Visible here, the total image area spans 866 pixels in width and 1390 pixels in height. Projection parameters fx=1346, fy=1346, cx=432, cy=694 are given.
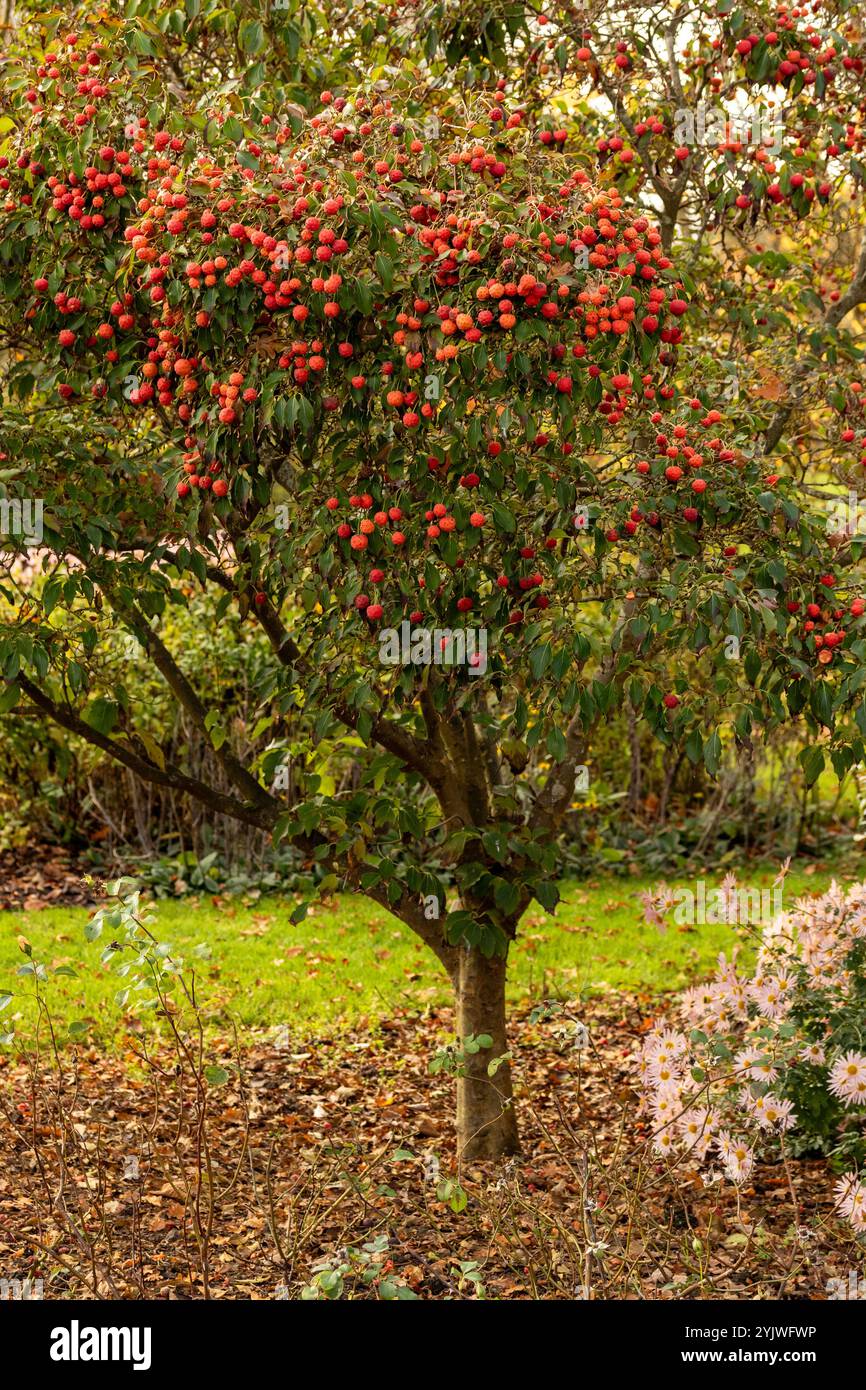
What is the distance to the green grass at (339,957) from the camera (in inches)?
251

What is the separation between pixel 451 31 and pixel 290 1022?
13.7ft

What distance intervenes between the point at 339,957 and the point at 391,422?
4.23 meters

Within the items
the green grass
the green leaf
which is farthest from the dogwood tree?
the green grass

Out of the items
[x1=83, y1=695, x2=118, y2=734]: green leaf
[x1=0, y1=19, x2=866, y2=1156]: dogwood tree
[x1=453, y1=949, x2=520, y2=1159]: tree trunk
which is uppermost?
[x1=0, y1=19, x2=866, y2=1156]: dogwood tree

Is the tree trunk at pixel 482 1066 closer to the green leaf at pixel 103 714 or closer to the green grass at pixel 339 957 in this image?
the green leaf at pixel 103 714

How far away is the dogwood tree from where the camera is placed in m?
3.22

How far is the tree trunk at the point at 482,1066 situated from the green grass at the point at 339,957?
1.64 meters

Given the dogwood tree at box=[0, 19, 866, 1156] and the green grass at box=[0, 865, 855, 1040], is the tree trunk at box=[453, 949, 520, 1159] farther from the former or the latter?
the green grass at box=[0, 865, 855, 1040]

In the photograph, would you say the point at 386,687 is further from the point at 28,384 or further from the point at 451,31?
the point at 451,31

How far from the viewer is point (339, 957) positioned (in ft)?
23.4

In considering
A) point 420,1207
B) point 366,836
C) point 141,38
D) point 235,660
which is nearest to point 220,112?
point 141,38

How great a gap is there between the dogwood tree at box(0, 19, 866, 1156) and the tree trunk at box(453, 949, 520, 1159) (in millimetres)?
657

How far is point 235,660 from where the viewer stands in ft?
26.8

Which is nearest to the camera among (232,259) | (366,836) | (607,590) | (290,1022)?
(232,259)
